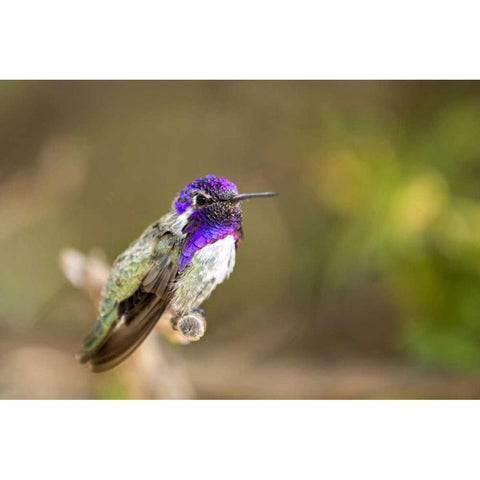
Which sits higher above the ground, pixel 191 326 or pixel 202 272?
pixel 202 272

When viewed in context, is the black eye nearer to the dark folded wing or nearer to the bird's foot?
the dark folded wing

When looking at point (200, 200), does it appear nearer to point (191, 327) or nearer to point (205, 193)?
point (205, 193)

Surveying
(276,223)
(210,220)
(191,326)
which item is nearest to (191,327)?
(191,326)

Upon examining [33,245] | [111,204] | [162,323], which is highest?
[111,204]

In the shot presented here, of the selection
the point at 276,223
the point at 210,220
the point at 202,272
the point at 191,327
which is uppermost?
the point at 276,223

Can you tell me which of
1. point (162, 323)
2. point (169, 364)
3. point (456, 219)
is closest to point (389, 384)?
point (456, 219)

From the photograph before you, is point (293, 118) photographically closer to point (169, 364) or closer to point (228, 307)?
point (228, 307)
